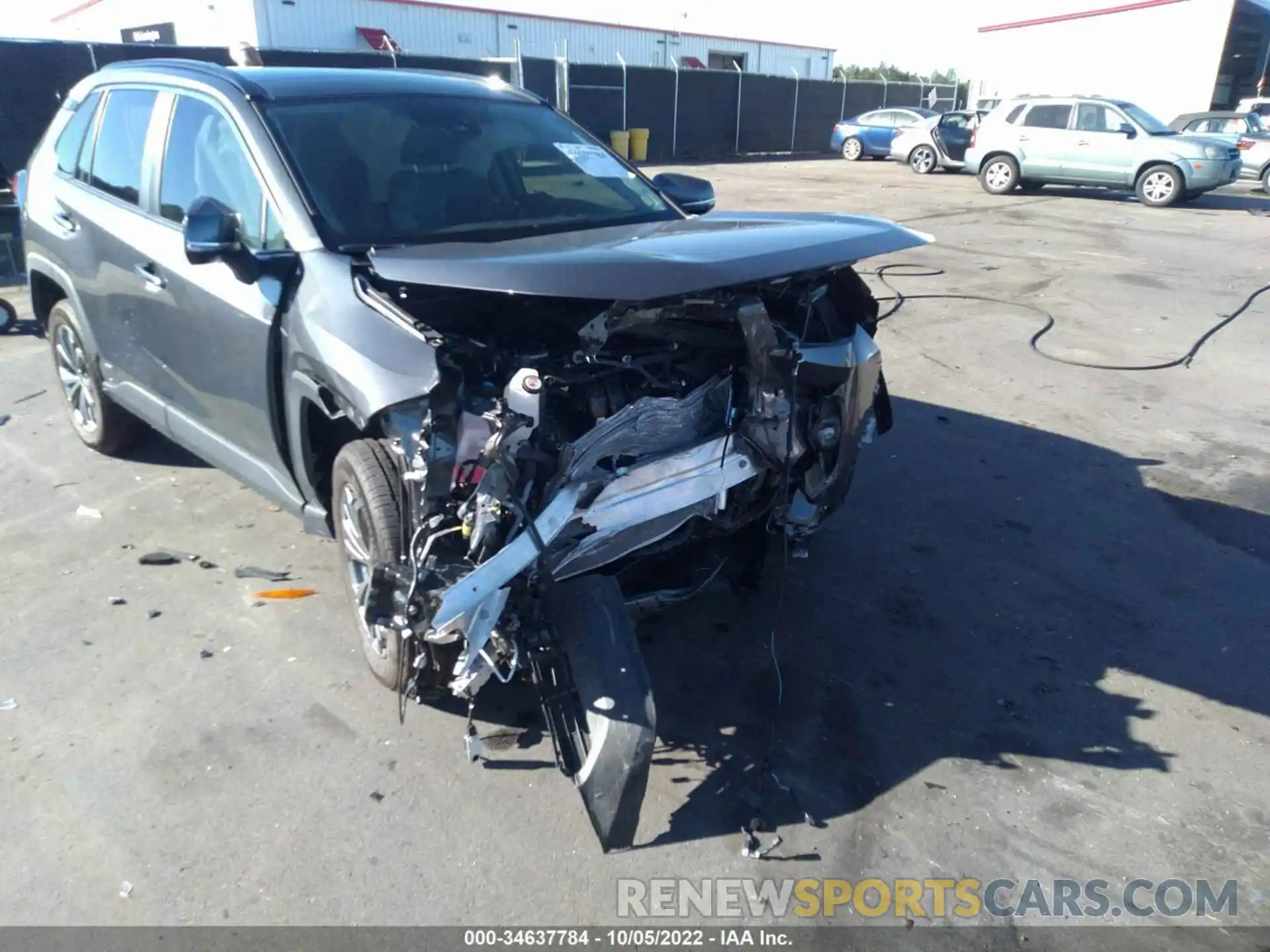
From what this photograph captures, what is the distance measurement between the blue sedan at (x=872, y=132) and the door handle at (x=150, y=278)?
25.7 m

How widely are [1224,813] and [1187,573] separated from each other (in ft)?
5.40

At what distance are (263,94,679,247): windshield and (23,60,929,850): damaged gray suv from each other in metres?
0.01

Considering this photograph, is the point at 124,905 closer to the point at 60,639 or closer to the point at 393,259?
the point at 60,639

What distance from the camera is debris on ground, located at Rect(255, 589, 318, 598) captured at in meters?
4.01

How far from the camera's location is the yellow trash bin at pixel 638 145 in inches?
1007

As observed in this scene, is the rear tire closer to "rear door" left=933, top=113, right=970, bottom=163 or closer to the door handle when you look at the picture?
the door handle

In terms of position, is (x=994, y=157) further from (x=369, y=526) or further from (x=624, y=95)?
(x=369, y=526)

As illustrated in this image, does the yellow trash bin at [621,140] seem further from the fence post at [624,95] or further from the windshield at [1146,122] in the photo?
the windshield at [1146,122]

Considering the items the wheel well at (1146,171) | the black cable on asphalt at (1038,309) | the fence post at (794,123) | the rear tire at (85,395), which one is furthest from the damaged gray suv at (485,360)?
the fence post at (794,123)

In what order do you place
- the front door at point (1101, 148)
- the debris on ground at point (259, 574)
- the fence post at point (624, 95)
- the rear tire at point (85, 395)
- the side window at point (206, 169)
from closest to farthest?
1. the side window at point (206, 169)
2. the debris on ground at point (259, 574)
3. the rear tire at point (85, 395)
4. the front door at point (1101, 148)
5. the fence post at point (624, 95)

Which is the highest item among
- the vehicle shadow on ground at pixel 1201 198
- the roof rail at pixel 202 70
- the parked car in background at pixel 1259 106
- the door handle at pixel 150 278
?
the roof rail at pixel 202 70

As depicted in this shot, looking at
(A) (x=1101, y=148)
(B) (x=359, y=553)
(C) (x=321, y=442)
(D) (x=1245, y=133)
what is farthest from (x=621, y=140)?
(B) (x=359, y=553)

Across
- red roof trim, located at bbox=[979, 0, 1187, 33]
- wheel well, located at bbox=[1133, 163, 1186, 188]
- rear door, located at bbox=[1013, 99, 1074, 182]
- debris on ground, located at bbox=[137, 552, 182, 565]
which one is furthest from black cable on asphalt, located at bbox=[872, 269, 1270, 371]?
red roof trim, located at bbox=[979, 0, 1187, 33]

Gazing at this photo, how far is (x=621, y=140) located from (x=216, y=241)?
23.9 metres
